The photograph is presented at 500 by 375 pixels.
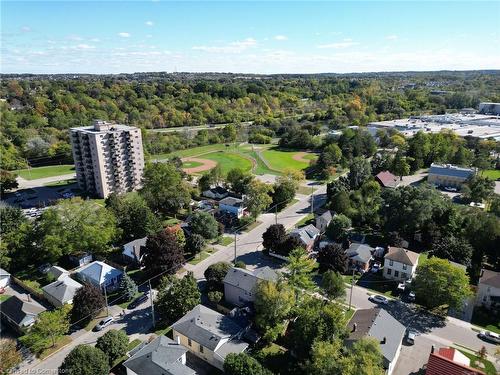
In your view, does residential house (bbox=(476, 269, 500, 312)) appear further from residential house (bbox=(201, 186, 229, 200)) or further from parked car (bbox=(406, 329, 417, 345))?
residential house (bbox=(201, 186, 229, 200))

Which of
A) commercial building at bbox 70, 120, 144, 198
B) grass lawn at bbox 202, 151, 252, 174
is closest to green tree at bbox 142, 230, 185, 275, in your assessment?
commercial building at bbox 70, 120, 144, 198

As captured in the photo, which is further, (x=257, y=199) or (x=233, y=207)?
(x=233, y=207)

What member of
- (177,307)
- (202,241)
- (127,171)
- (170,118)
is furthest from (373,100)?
(177,307)

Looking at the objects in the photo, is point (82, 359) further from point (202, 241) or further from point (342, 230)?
point (342, 230)

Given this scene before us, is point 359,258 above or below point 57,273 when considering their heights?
above

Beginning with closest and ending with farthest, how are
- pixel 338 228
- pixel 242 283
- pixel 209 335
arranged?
1. pixel 209 335
2. pixel 242 283
3. pixel 338 228

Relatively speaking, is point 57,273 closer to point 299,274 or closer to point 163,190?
point 163,190

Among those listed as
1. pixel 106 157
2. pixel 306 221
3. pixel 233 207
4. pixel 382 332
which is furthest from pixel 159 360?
pixel 106 157

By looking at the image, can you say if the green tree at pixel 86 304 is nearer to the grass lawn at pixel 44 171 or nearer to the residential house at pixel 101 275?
the residential house at pixel 101 275

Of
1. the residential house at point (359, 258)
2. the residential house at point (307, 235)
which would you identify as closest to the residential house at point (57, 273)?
the residential house at point (307, 235)
